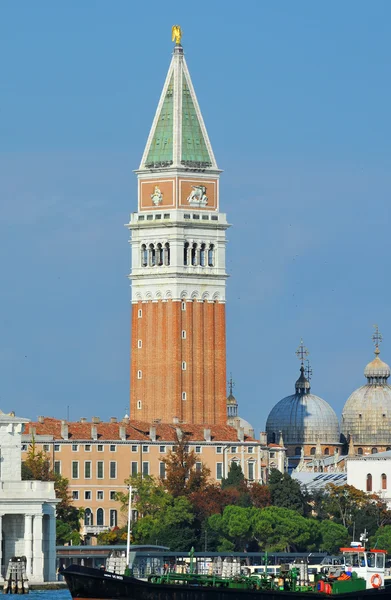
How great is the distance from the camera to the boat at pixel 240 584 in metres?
120

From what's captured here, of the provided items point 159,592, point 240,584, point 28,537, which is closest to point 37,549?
point 28,537

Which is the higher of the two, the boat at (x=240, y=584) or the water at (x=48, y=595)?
the water at (x=48, y=595)

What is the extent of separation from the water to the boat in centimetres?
1681

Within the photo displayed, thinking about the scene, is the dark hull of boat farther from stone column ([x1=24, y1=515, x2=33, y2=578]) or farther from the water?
stone column ([x1=24, y1=515, x2=33, y2=578])

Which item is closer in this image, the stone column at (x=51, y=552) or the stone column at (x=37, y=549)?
the stone column at (x=37, y=549)

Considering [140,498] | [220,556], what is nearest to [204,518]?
[140,498]

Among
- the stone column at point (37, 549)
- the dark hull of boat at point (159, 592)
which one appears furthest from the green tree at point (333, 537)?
the dark hull of boat at point (159, 592)

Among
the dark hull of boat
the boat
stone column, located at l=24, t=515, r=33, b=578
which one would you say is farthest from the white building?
the dark hull of boat

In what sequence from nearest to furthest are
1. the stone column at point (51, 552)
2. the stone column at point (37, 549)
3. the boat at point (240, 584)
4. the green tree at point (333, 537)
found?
the boat at point (240, 584)
the stone column at point (37, 549)
the stone column at point (51, 552)
the green tree at point (333, 537)

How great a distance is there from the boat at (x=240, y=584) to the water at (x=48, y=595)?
16805mm

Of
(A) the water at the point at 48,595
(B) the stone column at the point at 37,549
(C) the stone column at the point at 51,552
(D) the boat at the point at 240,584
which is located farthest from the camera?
(C) the stone column at the point at 51,552

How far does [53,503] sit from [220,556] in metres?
16.7

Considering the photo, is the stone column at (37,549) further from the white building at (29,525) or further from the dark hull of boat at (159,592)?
the dark hull of boat at (159,592)

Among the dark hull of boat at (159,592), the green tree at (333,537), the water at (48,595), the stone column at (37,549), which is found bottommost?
the dark hull of boat at (159,592)
